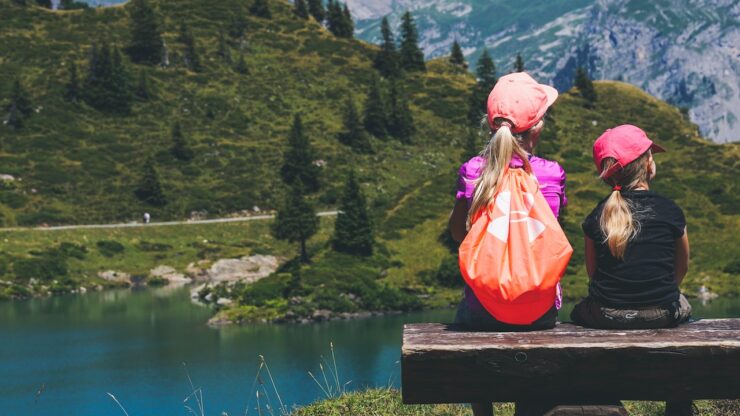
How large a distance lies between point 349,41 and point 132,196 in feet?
192

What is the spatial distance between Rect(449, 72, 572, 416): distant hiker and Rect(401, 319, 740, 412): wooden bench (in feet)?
1.12

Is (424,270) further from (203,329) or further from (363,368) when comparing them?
(363,368)

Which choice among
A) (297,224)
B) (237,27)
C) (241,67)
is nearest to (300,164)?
(297,224)

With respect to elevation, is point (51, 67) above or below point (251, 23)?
below

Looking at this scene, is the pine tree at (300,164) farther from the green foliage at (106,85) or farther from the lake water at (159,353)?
the lake water at (159,353)

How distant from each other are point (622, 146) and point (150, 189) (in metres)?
76.6

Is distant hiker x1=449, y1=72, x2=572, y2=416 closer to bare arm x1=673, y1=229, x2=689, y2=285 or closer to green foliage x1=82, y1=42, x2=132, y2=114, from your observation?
bare arm x1=673, y1=229, x2=689, y2=285

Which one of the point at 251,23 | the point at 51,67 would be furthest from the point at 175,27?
the point at 51,67

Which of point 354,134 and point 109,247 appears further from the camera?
point 354,134

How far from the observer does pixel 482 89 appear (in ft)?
356

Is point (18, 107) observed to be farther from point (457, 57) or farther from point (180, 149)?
point (457, 57)

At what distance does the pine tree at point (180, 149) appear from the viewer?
285ft

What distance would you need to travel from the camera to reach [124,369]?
4012cm

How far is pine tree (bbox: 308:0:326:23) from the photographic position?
139 m
